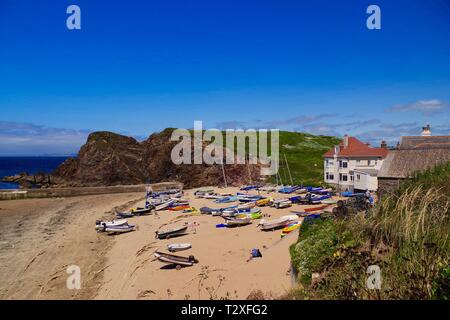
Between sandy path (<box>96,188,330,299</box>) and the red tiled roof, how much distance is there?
2717 centimetres

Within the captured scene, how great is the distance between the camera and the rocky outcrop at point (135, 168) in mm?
76250

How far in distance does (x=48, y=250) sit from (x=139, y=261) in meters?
9.30

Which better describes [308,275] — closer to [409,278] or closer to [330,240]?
[330,240]

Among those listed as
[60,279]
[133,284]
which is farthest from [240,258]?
[60,279]

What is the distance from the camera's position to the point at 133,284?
18.6 metres

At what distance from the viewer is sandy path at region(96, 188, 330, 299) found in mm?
16312

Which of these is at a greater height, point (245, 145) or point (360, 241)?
point (245, 145)

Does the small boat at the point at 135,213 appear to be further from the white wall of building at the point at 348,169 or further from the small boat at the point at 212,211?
the white wall of building at the point at 348,169

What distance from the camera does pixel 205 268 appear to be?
19969mm

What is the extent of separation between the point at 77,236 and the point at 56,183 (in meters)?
58.2

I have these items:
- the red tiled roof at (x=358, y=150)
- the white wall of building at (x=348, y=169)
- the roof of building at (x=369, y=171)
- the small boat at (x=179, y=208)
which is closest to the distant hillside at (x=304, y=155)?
the white wall of building at (x=348, y=169)

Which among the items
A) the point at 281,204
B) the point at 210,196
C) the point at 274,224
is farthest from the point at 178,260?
the point at 210,196

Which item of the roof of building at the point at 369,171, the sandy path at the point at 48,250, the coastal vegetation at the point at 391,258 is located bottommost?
the sandy path at the point at 48,250
